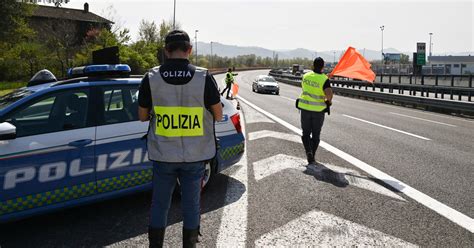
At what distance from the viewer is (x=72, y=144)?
402cm

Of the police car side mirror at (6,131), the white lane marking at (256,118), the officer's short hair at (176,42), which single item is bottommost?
the white lane marking at (256,118)

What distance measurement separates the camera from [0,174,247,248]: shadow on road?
3748 mm

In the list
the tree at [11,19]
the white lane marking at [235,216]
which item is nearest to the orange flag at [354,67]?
the white lane marking at [235,216]

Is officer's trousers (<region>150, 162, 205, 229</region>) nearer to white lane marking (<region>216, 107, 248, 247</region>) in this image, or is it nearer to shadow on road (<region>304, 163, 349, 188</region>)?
white lane marking (<region>216, 107, 248, 247</region>)

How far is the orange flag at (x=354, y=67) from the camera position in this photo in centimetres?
745

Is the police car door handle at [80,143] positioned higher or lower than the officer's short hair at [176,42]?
lower

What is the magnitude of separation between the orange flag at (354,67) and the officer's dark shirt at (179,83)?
4.98 meters

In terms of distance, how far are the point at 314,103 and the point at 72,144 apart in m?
4.24

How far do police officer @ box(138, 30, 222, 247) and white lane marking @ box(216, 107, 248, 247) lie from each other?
2.23 ft

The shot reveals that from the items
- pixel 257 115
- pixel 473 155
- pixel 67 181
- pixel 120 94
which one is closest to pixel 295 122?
pixel 257 115

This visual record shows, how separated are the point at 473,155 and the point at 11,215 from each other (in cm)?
806

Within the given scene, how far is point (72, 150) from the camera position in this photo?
13.1 feet

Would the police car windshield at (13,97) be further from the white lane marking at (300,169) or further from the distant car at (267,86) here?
the distant car at (267,86)

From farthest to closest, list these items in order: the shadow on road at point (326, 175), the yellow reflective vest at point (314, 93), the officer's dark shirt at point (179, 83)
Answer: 1. the yellow reflective vest at point (314, 93)
2. the shadow on road at point (326, 175)
3. the officer's dark shirt at point (179, 83)
